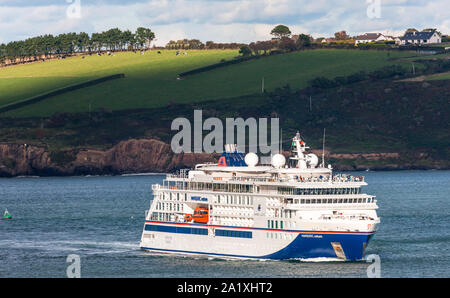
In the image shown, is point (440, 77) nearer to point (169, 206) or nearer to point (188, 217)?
point (169, 206)

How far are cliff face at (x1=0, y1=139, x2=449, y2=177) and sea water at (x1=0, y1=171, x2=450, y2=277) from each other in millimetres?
41914

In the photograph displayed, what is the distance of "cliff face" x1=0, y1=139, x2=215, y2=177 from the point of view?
17525 cm

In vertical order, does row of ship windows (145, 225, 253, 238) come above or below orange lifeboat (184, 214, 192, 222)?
below

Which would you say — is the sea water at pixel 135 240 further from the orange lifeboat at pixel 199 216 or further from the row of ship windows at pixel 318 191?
the row of ship windows at pixel 318 191

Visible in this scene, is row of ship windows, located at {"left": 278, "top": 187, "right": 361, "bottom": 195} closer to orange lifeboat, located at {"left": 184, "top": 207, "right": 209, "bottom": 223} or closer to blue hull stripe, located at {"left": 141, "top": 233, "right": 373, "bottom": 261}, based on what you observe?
blue hull stripe, located at {"left": 141, "top": 233, "right": 373, "bottom": 261}

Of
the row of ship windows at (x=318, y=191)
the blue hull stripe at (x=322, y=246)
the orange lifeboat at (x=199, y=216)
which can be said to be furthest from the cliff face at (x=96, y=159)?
the blue hull stripe at (x=322, y=246)

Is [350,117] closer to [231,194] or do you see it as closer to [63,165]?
[63,165]

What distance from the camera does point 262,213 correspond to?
60031 millimetres

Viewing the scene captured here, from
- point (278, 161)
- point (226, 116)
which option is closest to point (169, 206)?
point (278, 161)

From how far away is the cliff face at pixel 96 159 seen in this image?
175250 millimetres

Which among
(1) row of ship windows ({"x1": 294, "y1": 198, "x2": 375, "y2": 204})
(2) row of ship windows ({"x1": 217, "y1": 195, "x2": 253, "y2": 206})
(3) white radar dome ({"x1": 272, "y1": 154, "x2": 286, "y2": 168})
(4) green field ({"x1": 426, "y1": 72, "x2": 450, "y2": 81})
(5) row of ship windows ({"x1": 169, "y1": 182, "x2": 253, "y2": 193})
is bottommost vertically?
(2) row of ship windows ({"x1": 217, "y1": 195, "x2": 253, "y2": 206})

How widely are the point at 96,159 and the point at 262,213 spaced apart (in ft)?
390

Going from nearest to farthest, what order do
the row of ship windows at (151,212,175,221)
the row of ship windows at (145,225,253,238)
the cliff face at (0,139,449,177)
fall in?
1. the row of ship windows at (145,225,253,238)
2. the row of ship windows at (151,212,175,221)
3. the cliff face at (0,139,449,177)

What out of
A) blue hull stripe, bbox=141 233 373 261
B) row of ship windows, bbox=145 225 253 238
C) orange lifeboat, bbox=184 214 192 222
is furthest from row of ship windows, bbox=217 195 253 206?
blue hull stripe, bbox=141 233 373 261
